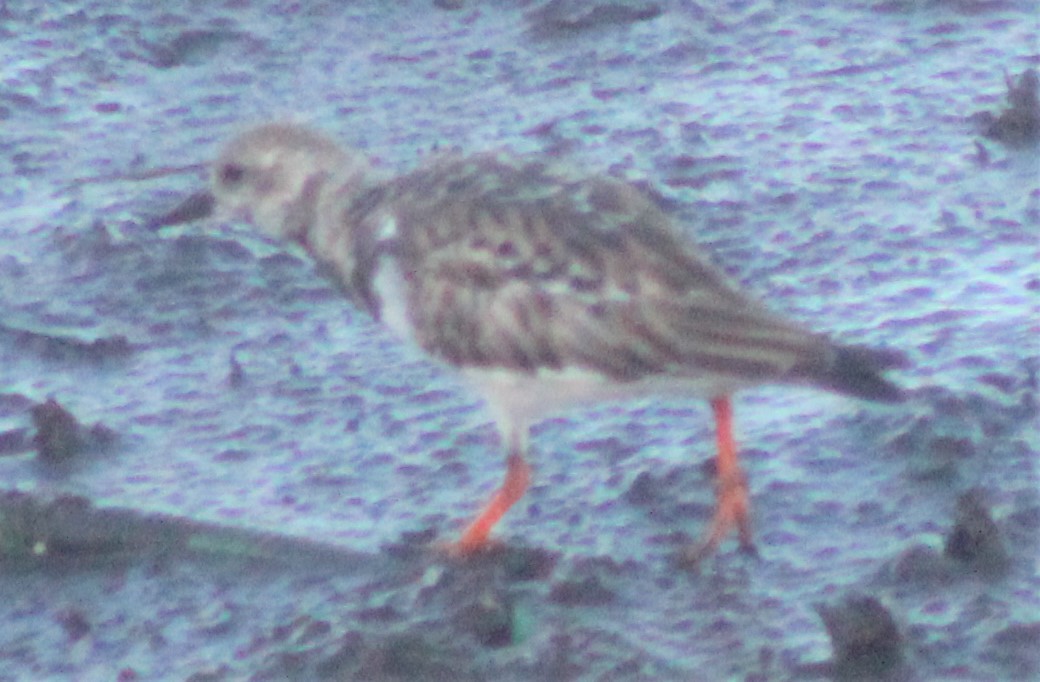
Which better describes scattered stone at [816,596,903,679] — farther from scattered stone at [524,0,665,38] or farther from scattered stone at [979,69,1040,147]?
scattered stone at [524,0,665,38]

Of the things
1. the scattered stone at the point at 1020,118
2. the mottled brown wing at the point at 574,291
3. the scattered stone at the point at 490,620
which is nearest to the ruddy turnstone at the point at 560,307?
the mottled brown wing at the point at 574,291

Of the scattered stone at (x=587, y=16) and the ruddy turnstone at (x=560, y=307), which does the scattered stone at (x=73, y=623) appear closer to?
the ruddy turnstone at (x=560, y=307)

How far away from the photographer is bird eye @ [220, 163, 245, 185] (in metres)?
4.63

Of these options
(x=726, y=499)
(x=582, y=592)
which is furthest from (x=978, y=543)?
(x=582, y=592)

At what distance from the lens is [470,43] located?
6641 millimetres

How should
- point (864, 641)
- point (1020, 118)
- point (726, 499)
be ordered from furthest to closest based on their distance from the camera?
1. point (1020, 118)
2. point (726, 499)
3. point (864, 641)

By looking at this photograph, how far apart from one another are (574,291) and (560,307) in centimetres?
5

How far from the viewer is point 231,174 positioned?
4.65m

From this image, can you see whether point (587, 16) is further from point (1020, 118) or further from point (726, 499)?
point (726, 499)

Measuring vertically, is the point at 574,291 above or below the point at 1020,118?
above

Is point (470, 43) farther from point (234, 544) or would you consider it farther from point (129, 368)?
point (234, 544)

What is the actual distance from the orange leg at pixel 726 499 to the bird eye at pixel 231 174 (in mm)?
1393

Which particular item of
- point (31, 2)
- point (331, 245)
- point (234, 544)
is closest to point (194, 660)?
point (234, 544)

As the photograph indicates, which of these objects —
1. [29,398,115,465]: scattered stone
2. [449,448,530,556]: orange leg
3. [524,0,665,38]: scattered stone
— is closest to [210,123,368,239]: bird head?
[29,398,115,465]: scattered stone
